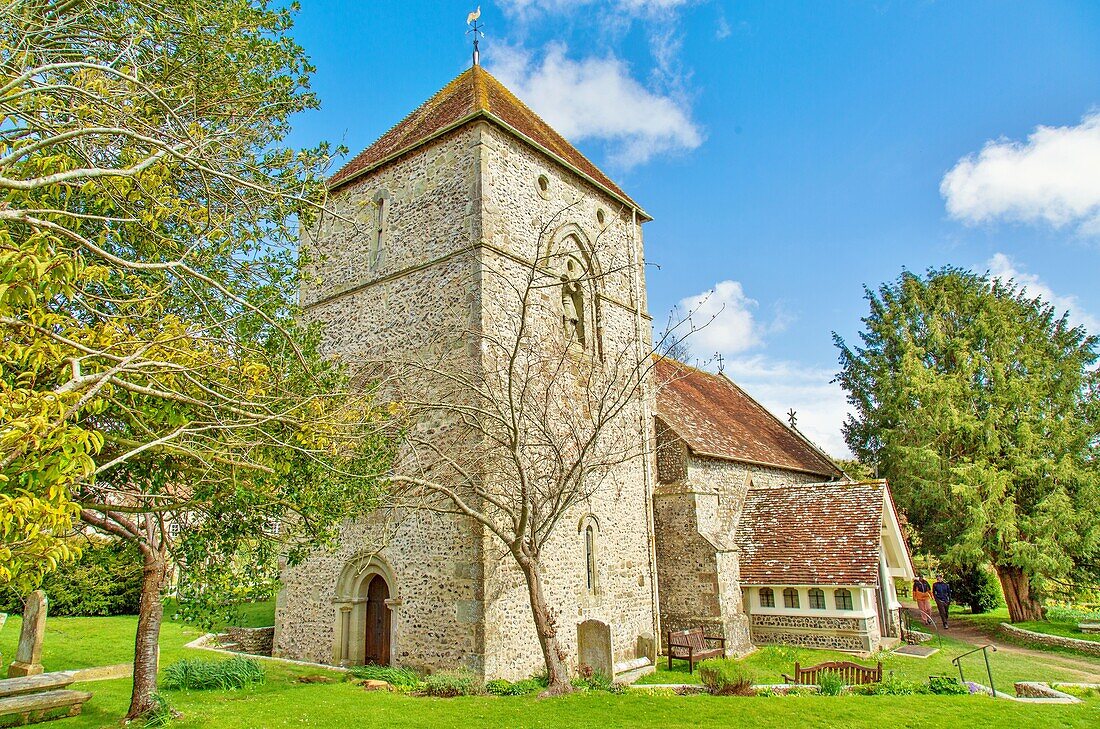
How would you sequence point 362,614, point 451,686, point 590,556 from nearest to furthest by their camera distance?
1. point 451,686
2. point 362,614
3. point 590,556

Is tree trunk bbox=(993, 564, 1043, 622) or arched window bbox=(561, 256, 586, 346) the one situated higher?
arched window bbox=(561, 256, 586, 346)

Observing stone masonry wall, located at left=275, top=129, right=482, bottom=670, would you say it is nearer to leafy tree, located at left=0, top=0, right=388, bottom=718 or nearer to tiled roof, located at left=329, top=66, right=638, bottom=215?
tiled roof, located at left=329, top=66, right=638, bottom=215

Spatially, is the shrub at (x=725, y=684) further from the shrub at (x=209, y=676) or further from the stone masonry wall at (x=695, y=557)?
the shrub at (x=209, y=676)

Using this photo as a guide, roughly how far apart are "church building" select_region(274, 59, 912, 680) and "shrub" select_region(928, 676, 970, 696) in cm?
382

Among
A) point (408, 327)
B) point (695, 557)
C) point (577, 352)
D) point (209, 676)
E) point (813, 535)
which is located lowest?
point (209, 676)

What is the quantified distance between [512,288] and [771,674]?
32.6ft

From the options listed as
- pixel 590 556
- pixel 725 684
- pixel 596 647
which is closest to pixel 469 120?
pixel 590 556

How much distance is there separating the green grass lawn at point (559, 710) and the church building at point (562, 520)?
5.27 feet

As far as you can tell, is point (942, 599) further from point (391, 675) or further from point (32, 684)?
point (32, 684)

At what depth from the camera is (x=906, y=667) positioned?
14.2 m

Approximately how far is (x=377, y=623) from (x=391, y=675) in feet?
6.73

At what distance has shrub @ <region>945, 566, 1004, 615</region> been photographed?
84.7ft

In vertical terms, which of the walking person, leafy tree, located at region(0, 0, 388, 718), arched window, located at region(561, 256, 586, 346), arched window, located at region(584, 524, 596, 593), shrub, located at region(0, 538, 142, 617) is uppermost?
arched window, located at region(561, 256, 586, 346)

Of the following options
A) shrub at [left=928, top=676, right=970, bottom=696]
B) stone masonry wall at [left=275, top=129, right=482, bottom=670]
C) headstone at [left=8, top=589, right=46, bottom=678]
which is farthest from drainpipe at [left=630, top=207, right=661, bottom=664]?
headstone at [left=8, top=589, right=46, bottom=678]
